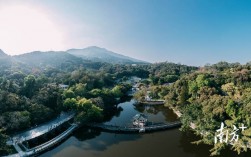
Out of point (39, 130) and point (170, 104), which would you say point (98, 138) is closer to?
point (39, 130)

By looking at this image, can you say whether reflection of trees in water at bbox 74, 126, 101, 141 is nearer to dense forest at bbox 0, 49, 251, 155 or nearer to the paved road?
dense forest at bbox 0, 49, 251, 155

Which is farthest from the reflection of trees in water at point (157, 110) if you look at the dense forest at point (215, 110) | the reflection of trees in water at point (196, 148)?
the reflection of trees in water at point (196, 148)

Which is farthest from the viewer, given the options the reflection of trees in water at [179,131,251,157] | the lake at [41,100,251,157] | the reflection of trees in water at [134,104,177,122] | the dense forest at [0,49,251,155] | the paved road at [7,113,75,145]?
the reflection of trees in water at [134,104,177,122]

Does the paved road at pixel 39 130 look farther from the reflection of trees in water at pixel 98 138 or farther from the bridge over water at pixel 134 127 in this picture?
the bridge over water at pixel 134 127

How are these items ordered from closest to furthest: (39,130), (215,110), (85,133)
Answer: (215,110), (39,130), (85,133)

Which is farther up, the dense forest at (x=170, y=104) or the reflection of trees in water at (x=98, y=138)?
the dense forest at (x=170, y=104)

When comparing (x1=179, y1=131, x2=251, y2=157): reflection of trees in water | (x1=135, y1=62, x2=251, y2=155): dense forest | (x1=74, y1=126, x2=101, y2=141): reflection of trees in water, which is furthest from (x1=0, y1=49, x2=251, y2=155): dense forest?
(x1=74, y1=126, x2=101, y2=141): reflection of trees in water

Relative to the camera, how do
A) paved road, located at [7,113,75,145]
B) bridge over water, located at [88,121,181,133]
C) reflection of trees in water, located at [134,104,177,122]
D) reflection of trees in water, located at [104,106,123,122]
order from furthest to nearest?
reflection of trees in water, located at [104,106,123,122]
reflection of trees in water, located at [134,104,177,122]
bridge over water, located at [88,121,181,133]
paved road, located at [7,113,75,145]

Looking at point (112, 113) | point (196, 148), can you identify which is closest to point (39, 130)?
point (112, 113)

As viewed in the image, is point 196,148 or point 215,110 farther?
point 215,110
